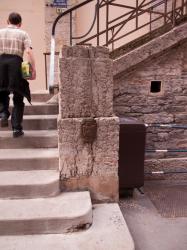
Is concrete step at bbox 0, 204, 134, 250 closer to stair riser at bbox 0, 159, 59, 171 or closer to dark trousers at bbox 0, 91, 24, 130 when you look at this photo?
stair riser at bbox 0, 159, 59, 171

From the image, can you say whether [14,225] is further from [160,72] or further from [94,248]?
[160,72]

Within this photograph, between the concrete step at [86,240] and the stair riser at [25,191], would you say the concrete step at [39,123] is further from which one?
the concrete step at [86,240]

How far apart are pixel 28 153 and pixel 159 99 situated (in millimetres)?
2354

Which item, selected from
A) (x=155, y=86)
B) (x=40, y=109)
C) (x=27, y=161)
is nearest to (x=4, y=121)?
(x=40, y=109)

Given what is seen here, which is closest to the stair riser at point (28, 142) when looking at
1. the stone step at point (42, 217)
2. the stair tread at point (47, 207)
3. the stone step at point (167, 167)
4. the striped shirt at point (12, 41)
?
the stair tread at point (47, 207)

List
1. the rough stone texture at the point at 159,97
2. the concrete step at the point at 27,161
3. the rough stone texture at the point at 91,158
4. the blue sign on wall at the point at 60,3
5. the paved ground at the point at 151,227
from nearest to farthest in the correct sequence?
the paved ground at the point at 151,227 < the rough stone texture at the point at 91,158 < the concrete step at the point at 27,161 < the rough stone texture at the point at 159,97 < the blue sign on wall at the point at 60,3

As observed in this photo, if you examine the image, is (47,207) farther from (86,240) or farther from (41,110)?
(41,110)

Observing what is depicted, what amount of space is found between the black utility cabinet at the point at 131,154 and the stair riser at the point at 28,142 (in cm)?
88

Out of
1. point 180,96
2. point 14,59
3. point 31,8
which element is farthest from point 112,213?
point 31,8

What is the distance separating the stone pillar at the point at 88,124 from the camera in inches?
126

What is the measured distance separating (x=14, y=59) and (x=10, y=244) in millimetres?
2096

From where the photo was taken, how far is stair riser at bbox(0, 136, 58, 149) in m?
3.79

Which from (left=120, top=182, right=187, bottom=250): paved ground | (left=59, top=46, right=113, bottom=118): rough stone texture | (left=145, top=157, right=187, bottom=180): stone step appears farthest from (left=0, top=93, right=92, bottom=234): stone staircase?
(left=145, top=157, right=187, bottom=180): stone step

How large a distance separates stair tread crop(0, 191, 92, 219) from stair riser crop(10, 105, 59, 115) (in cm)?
159
